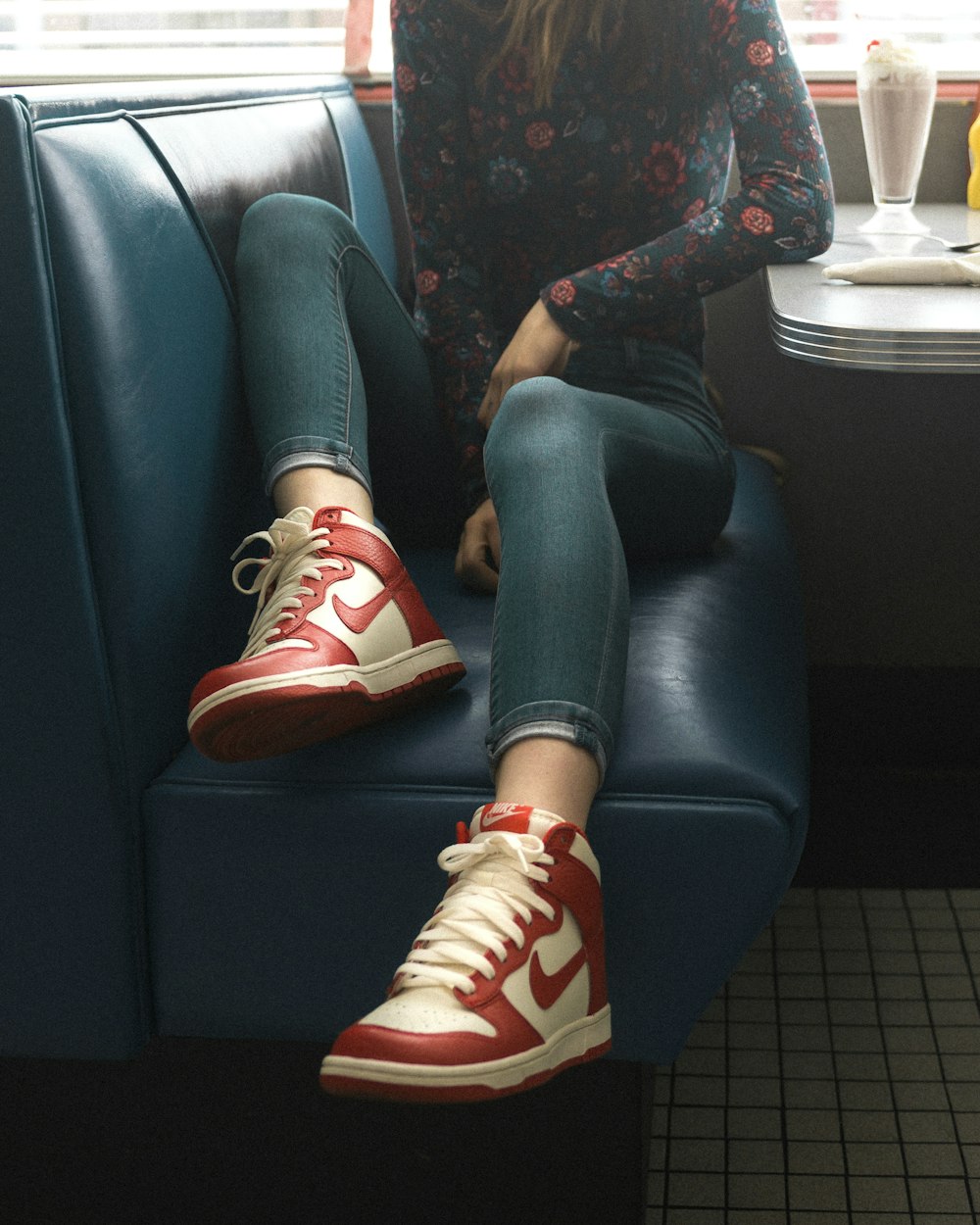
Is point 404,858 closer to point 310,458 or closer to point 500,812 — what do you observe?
point 500,812

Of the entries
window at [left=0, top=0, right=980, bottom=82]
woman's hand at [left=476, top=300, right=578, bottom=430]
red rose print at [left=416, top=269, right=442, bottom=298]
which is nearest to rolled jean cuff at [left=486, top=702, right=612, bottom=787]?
woman's hand at [left=476, top=300, right=578, bottom=430]

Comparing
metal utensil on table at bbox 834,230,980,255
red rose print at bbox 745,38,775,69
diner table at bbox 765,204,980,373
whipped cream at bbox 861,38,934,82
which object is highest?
red rose print at bbox 745,38,775,69

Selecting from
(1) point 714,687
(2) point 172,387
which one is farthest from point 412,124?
(1) point 714,687

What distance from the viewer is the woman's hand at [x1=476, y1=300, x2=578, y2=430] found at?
131 centimetres

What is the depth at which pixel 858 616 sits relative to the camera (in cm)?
223

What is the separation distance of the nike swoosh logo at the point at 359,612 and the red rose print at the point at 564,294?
1.47 feet

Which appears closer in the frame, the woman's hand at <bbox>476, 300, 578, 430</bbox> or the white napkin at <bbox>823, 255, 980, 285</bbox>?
the white napkin at <bbox>823, 255, 980, 285</bbox>

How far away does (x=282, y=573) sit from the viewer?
105 centimetres

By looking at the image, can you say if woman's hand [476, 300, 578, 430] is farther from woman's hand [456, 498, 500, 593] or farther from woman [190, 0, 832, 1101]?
woman's hand [456, 498, 500, 593]

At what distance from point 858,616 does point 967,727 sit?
0.26 meters

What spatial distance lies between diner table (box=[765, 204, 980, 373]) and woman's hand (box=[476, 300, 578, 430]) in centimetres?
22

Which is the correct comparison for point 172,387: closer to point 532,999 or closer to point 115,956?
point 115,956

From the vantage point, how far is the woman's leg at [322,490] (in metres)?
0.93

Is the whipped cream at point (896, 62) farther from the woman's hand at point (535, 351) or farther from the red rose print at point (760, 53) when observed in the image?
the woman's hand at point (535, 351)
